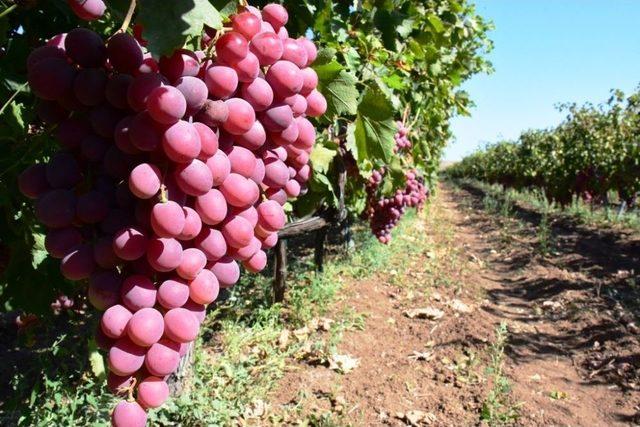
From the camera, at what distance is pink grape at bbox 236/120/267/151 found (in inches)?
38.4

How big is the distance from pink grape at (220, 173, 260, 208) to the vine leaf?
0.73 m

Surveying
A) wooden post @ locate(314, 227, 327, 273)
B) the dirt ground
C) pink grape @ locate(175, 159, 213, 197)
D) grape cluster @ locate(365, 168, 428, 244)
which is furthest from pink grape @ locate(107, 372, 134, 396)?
wooden post @ locate(314, 227, 327, 273)

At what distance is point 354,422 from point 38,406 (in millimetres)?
1928

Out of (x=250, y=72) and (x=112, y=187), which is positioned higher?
(x=250, y=72)

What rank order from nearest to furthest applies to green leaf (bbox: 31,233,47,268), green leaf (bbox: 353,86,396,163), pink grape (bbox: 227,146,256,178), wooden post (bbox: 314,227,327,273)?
pink grape (bbox: 227,146,256,178), green leaf (bbox: 353,86,396,163), green leaf (bbox: 31,233,47,268), wooden post (bbox: 314,227,327,273)

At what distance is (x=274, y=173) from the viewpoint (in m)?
1.10

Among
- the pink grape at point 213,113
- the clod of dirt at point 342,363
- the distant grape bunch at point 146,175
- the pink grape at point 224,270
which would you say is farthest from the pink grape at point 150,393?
the clod of dirt at point 342,363

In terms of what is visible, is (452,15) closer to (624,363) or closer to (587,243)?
(624,363)

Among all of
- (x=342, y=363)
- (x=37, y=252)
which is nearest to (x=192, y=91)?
(x=37, y=252)

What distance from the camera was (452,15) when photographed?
15.1 feet

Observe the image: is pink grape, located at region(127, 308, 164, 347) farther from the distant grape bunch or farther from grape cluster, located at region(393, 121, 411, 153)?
grape cluster, located at region(393, 121, 411, 153)

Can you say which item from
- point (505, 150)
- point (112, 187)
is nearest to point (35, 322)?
point (112, 187)

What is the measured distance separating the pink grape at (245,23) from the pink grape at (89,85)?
0.25 metres

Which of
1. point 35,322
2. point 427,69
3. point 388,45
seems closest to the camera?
point 388,45
